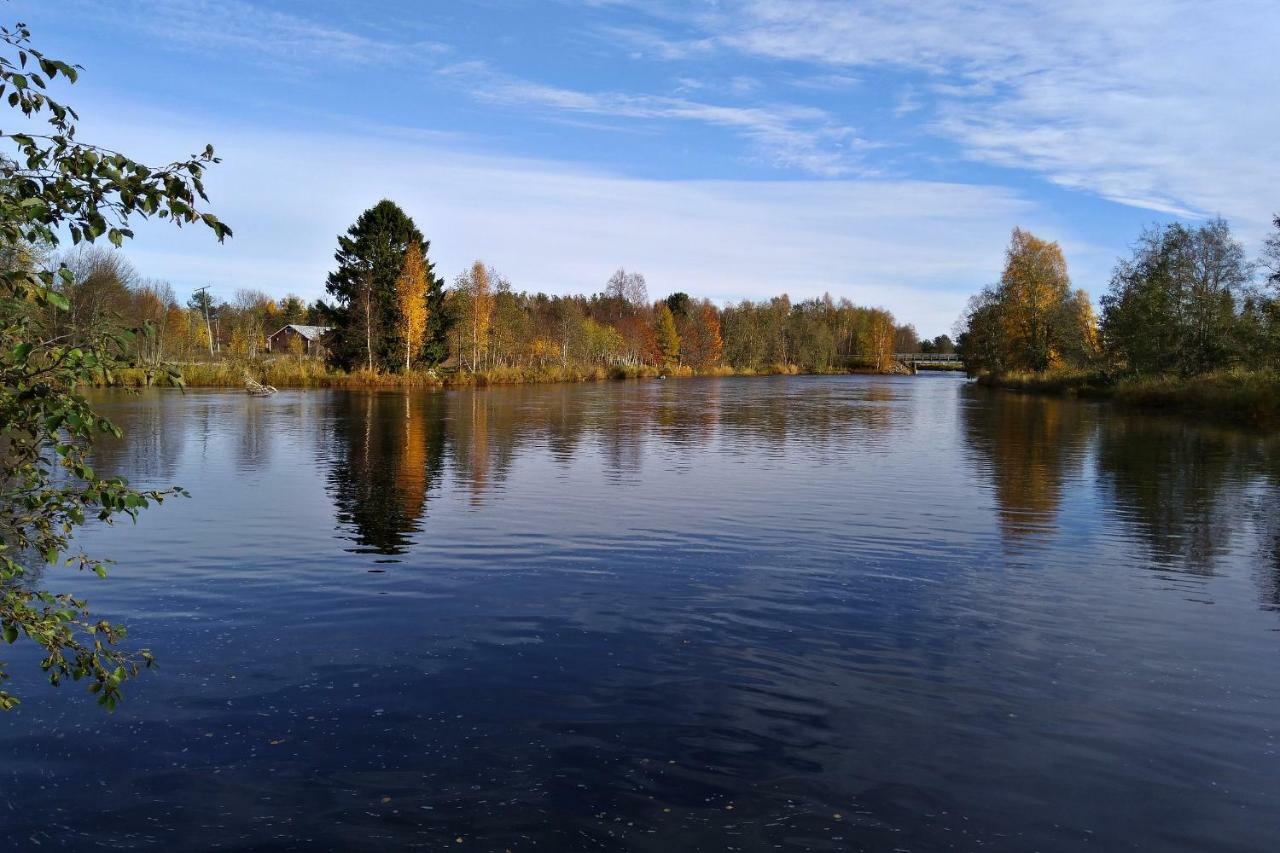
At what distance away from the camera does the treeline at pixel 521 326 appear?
Result: 253 ft

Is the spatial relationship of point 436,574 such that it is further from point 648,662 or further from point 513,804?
point 513,804

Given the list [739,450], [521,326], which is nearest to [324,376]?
[521,326]

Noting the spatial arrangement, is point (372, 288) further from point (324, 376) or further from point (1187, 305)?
point (1187, 305)

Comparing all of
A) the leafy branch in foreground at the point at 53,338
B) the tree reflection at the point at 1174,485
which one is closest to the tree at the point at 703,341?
the tree reflection at the point at 1174,485

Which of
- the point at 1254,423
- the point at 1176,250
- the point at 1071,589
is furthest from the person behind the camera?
the point at 1176,250

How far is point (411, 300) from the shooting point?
247 ft

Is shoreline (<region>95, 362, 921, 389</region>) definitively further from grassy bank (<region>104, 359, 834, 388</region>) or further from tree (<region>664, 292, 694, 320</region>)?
tree (<region>664, 292, 694, 320</region>)

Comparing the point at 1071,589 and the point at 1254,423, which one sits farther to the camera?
the point at 1254,423

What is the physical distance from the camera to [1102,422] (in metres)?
43.1

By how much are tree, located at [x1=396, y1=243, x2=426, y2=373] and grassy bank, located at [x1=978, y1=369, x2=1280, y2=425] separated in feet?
176

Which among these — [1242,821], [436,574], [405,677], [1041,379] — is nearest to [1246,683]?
[1242,821]

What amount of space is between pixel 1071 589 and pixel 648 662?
6.92m

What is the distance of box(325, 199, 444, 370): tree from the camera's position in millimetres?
76312

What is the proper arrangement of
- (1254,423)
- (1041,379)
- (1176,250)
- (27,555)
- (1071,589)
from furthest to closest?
(1041,379)
(1176,250)
(1254,423)
(27,555)
(1071,589)
